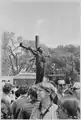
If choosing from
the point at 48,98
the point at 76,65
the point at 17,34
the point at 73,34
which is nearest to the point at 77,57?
the point at 76,65

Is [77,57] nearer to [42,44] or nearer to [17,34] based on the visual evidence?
[42,44]

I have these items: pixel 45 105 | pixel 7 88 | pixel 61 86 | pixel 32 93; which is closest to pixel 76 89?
pixel 61 86

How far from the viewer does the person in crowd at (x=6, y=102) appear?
3492 mm

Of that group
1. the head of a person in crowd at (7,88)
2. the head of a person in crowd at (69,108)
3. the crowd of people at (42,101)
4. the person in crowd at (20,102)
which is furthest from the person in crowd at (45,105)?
the head of a person in crowd at (7,88)

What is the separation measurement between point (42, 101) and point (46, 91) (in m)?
0.18

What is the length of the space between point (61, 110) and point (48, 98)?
300mm

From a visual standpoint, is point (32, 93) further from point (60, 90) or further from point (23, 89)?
point (60, 90)

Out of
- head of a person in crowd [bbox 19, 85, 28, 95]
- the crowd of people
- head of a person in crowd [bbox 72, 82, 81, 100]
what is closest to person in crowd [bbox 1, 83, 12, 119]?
the crowd of people

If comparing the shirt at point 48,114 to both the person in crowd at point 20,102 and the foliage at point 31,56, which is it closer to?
the person in crowd at point 20,102

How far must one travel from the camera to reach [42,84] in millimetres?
3557

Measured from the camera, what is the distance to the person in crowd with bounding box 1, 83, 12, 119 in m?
3.49

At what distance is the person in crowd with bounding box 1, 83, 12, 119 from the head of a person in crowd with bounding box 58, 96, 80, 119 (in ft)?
2.85

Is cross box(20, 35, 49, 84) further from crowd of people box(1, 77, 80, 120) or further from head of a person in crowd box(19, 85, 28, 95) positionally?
head of a person in crowd box(19, 85, 28, 95)

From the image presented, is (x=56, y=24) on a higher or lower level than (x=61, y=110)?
higher
